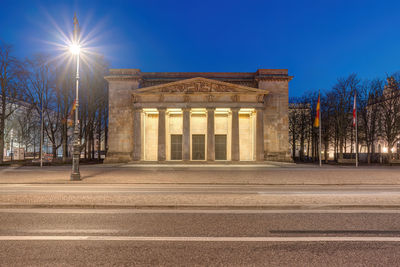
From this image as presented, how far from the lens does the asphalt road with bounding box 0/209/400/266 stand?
16.2 ft

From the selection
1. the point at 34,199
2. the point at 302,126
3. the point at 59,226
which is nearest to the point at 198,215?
the point at 59,226

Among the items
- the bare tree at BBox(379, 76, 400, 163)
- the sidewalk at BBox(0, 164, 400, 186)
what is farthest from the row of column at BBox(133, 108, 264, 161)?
the bare tree at BBox(379, 76, 400, 163)

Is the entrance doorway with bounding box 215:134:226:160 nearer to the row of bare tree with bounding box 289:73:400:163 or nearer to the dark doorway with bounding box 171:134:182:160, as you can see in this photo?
the dark doorway with bounding box 171:134:182:160

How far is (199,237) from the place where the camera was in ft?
20.3

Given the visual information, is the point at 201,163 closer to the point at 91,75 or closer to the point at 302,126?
the point at 91,75

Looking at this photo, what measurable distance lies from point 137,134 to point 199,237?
3302cm

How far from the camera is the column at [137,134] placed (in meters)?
37.9

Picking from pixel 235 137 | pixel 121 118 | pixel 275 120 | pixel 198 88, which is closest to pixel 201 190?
pixel 235 137

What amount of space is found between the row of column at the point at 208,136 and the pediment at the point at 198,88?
7.79 ft

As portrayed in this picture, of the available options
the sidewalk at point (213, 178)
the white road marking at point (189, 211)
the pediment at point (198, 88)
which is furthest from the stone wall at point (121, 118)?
the white road marking at point (189, 211)

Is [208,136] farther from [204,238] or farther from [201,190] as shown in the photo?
[204,238]

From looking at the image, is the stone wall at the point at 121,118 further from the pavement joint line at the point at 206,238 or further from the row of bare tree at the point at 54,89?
the pavement joint line at the point at 206,238

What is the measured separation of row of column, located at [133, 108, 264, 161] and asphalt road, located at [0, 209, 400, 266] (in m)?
28.0

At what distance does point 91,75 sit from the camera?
44.4m
